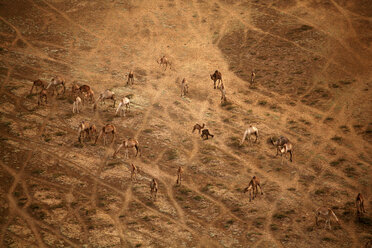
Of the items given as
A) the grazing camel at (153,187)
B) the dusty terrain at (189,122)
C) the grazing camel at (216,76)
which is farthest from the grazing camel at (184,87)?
the grazing camel at (153,187)

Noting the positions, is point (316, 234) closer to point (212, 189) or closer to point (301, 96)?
point (212, 189)

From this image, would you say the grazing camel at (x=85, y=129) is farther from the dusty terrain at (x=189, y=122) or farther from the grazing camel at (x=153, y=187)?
the grazing camel at (x=153, y=187)

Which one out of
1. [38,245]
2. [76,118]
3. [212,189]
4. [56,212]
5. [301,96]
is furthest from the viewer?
[301,96]

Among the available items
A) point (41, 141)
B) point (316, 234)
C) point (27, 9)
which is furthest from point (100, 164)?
point (27, 9)

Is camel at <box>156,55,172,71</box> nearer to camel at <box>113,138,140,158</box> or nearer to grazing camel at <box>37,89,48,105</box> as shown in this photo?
grazing camel at <box>37,89,48,105</box>

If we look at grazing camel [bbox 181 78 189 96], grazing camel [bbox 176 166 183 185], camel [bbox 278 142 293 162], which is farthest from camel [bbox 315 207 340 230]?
grazing camel [bbox 181 78 189 96]

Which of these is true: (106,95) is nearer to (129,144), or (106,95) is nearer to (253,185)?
(129,144)

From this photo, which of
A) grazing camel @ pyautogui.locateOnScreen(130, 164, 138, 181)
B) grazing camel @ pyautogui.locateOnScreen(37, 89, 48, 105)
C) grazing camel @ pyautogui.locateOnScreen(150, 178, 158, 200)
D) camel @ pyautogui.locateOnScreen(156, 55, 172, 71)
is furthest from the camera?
camel @ pyautogui.locateOnScreen(156, 55, 172, 71)

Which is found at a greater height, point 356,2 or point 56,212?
point 356,2
